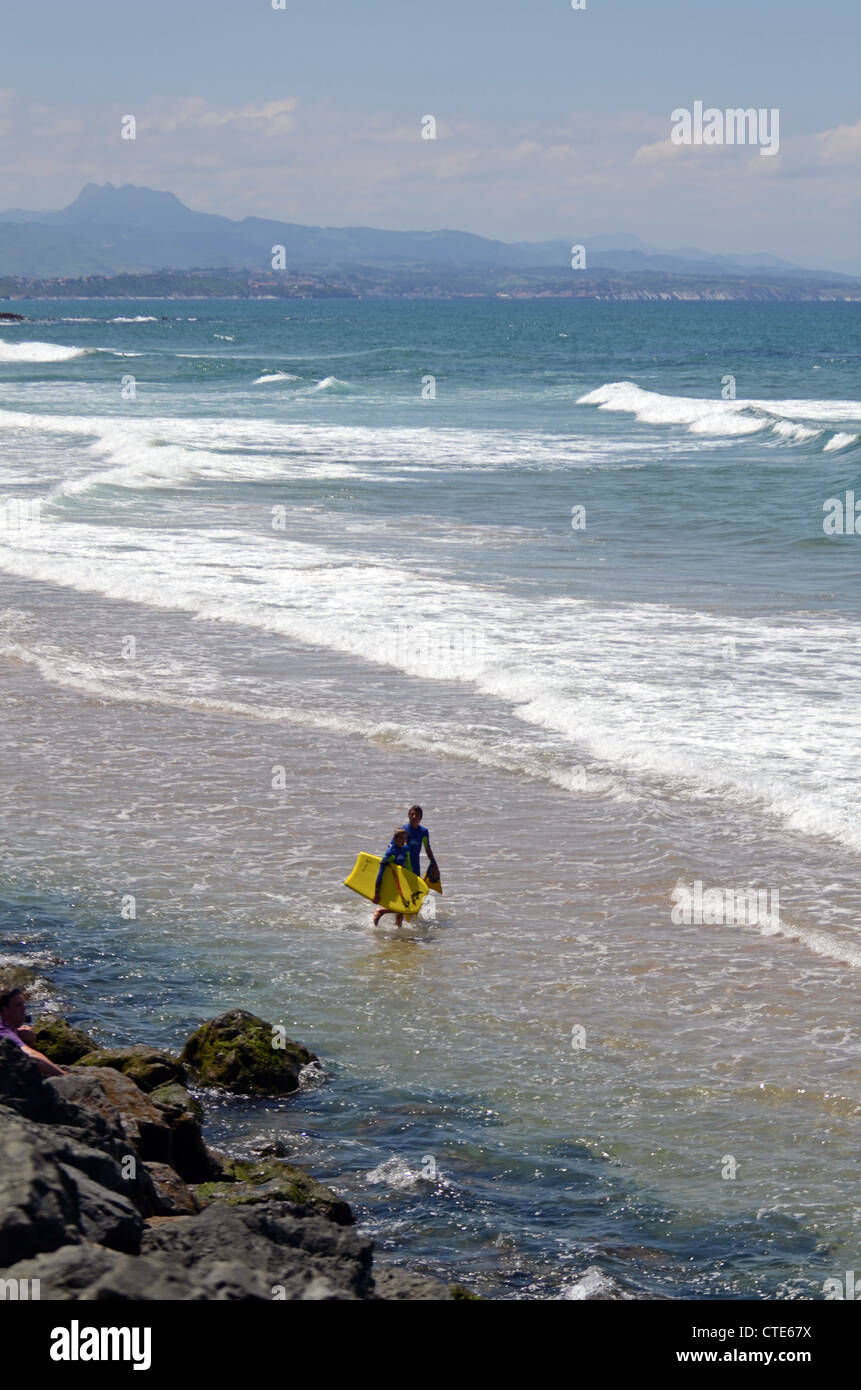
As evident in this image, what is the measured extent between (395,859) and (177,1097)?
3757mm

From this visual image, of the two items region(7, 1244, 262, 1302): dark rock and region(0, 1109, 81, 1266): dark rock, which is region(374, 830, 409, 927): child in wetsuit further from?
region(7, 1244, 262, 1302): dark rock

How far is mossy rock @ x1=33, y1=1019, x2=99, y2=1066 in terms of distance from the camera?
919 cm

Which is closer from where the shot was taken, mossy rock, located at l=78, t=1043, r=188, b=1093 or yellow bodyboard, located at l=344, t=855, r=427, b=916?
mossy rock, located at l=78, t=1043, r=188, b=1093

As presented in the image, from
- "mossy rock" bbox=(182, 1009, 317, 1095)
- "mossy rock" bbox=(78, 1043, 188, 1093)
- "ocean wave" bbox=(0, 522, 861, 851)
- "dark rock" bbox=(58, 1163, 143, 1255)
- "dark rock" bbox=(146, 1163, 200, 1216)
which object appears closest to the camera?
"dark rock" bbox=(58, 1163, 143, 1255)

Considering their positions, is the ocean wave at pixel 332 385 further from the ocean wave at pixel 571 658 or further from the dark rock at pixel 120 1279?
the dark rock at pixel 120 1279

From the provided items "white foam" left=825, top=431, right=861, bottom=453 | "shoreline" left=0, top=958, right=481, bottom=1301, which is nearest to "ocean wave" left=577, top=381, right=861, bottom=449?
"white foam" left=825, top=431, right=861, bottom=453

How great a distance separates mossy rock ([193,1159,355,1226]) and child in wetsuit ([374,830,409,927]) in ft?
13.1

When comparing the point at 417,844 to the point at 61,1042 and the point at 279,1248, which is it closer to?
the point at 61,1042

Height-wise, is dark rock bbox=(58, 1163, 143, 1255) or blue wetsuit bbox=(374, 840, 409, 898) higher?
blue wetsuit bbox=(374, 840, 409, 898)

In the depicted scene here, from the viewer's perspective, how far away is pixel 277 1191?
298 inches

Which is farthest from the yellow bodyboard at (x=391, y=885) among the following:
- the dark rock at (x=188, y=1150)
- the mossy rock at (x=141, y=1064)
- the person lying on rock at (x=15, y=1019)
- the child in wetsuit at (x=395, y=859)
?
the dark rock at (x=188, y=1150)

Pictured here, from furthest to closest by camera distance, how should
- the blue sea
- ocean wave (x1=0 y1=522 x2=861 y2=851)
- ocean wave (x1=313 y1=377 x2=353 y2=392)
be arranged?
ocean wave (x1=313 y1=377 x2=353 y2=392) < ocean wave (x1=0 y1=522 x2=861 y2=851) < the blue sea

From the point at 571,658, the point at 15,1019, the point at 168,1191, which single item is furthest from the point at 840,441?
the point at 168,1191

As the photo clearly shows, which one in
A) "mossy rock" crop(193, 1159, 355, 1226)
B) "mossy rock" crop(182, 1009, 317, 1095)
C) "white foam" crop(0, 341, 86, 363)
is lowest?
"mossy rock" crop(193, 1159, 355, 1226)
